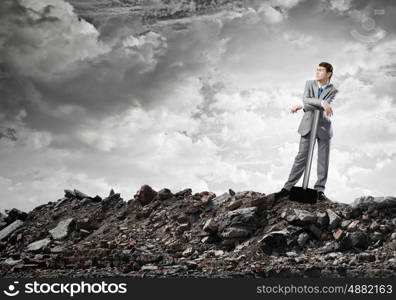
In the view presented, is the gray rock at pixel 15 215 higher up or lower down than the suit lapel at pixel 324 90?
lower down

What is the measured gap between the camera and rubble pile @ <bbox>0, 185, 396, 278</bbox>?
837 cm

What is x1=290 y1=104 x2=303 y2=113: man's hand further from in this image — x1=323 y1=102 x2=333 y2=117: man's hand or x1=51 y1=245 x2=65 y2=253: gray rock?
x1=51 y1=245 x2=65 y2=253: gray rock

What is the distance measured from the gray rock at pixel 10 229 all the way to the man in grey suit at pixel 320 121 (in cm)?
808

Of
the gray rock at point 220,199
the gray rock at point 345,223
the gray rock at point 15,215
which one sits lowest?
the gray rock at point 345,223

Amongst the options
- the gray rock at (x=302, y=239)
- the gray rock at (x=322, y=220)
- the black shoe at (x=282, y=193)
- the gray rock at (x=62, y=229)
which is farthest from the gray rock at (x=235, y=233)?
the gray rock at (x=62, y=229)

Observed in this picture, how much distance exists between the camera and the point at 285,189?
395 inches

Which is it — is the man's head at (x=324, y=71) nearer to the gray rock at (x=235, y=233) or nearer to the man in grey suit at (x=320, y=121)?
the man in grey suit at (x=320, y=121)

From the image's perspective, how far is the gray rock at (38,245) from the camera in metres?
11.2

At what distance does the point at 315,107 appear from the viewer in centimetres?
913

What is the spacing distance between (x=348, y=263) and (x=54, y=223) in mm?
8236

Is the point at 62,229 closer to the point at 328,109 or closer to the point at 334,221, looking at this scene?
the point at 334,221

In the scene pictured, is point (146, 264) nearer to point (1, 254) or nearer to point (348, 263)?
point (348, 263)

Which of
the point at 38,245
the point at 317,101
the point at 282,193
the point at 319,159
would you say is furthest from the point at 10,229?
the point at 317,101

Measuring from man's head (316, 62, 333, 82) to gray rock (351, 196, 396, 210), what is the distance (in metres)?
2.56
